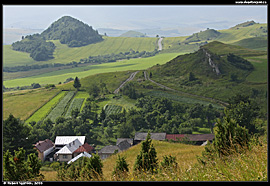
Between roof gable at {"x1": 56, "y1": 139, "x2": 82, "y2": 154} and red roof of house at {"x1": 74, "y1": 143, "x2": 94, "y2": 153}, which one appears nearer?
red roof of house at {"x1": 74, "y1": 143, "x2": 94, "y2": 153}

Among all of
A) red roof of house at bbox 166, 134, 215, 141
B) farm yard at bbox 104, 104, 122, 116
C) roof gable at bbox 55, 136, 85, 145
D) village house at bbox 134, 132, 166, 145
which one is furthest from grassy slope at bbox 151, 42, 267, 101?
roof gable at bbox 55, 136, 85, 145

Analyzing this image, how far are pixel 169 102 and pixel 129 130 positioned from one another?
1897 cm

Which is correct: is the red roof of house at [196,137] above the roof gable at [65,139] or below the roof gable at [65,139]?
below

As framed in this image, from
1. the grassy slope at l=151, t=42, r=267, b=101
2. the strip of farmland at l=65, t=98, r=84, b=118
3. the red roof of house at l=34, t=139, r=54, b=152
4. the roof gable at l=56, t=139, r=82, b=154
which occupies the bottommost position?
the roof gable at l=56, t=139, r=82, b=154

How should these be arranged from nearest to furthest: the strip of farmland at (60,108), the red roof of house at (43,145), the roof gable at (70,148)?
the red roof of house at (43,145) → the roof gable at (70,148) → the strip of farmland at (60,108)

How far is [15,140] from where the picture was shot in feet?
120

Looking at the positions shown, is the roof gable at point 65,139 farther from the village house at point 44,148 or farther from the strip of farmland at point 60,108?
the strip of farmland at point 60,108

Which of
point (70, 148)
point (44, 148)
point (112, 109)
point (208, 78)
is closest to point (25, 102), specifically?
point (112, 109)

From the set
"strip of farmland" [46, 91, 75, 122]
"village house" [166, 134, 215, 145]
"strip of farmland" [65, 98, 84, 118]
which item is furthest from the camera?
"strip of farmland" [65, 98, 84, 118]

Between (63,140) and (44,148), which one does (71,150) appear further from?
(63,140)

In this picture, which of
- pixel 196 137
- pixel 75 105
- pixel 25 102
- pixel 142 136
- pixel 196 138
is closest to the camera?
pixel 196 138

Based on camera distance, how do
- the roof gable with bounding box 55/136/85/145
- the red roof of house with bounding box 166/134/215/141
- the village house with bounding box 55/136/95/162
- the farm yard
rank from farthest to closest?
the farm yard, the roof gable with bounding box 55/136/85/145, the red roof of house with bounding box 166/134/215/141, the village house with bounding box 55/136/95/162

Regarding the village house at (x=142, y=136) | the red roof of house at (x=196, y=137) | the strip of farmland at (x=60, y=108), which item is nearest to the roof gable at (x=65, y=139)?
the village house at (x=142, y=136)

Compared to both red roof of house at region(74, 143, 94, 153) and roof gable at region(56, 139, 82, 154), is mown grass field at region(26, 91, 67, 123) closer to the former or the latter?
roof gable at region(56, 139, 82, 154)
